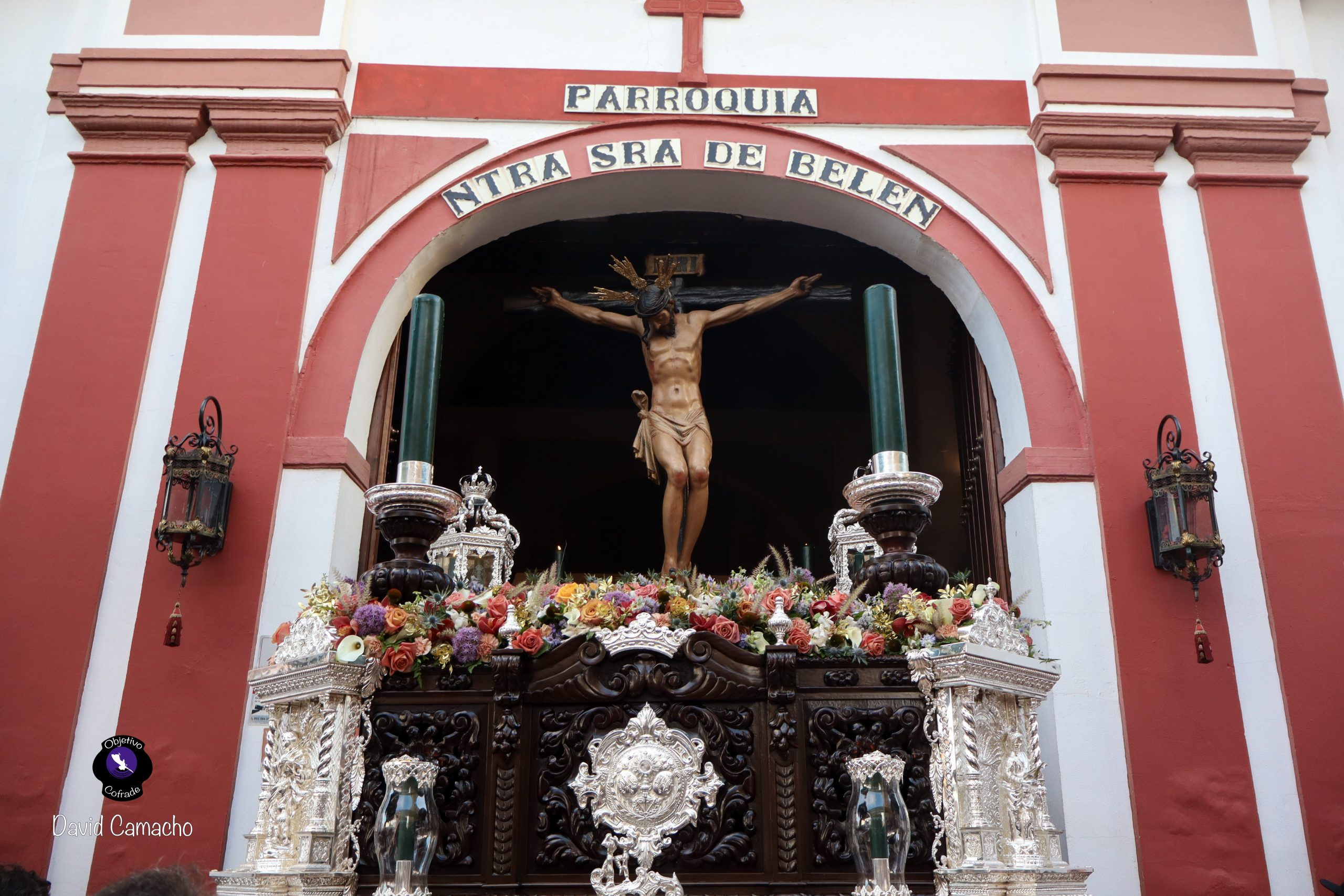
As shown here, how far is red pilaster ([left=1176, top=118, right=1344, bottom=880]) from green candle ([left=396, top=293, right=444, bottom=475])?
4525 mm

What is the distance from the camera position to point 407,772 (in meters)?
3.76

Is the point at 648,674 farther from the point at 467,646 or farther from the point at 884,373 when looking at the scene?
the point at 884,373

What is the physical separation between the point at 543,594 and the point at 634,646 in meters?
0.68

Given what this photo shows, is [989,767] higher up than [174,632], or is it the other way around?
[174,632]

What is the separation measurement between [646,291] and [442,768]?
4106 mm

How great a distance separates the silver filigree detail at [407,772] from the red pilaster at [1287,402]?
4.51 m

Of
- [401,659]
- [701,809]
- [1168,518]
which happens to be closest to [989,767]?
[701,809]

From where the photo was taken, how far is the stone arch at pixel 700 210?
6.94m

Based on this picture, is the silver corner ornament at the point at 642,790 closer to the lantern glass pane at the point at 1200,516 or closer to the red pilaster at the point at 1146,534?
the red pilaster at the point at 1146,534

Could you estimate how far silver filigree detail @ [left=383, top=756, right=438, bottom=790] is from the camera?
3756mm

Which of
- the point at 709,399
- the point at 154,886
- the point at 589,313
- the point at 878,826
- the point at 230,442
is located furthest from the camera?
the point at 709,399

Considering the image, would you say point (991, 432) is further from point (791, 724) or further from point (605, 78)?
point (791, 724)

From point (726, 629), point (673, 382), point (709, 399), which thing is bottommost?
point (726, 629)
